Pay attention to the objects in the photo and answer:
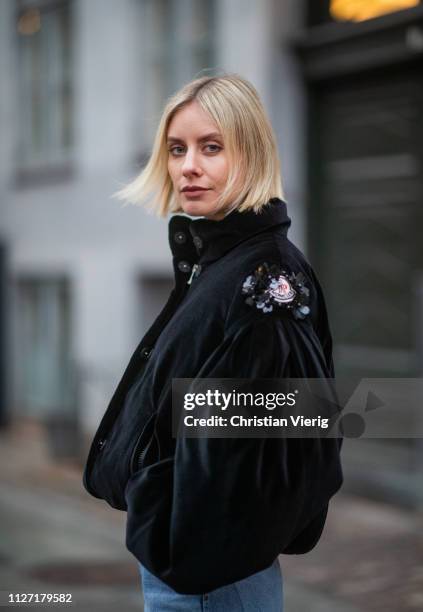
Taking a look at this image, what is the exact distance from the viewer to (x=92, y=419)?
10.9m

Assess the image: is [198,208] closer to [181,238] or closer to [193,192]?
[193,192]

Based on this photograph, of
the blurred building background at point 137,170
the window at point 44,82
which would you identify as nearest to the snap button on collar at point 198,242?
the blurred building background at point 137,170

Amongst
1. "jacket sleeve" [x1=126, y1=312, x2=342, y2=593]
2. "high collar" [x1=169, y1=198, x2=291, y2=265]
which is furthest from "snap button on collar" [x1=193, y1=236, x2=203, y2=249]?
"jacket sleeve" [x1=126, y1=312, x2=342, y2=593]

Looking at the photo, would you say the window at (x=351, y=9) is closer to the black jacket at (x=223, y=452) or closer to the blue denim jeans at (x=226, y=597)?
the black jacket at (x=223, y=452)

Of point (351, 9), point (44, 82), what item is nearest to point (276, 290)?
point (351, 9)

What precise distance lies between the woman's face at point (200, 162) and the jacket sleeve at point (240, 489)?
36cm

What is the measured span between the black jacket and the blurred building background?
5.05 m

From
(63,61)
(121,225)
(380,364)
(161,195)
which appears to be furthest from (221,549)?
(63,61)

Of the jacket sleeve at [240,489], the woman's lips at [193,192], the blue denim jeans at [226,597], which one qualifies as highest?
the woman's lips at [193,192]

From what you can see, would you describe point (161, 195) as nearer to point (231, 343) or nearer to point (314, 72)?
point (231, 343)

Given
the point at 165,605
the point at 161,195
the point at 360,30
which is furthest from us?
the point at 360,30

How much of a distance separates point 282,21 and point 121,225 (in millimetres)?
2904

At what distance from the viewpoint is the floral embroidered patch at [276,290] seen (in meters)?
1.93

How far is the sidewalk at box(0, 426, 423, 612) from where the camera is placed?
5094mm
